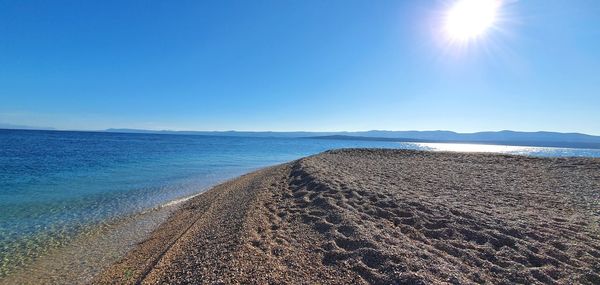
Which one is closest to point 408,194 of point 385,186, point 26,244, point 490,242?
point 385,186

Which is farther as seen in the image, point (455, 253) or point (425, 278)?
point (455, 253)

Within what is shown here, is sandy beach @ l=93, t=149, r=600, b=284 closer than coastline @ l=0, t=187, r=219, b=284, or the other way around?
sandy beach @ l=93, t=149, r=600, b=284

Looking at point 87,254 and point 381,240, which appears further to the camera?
point 87,254

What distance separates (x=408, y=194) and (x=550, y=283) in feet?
18.2

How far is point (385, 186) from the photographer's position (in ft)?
37.6

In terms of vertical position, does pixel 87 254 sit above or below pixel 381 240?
below

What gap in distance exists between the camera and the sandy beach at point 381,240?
15.7ft

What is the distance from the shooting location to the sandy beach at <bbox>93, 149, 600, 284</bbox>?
15.7 ft

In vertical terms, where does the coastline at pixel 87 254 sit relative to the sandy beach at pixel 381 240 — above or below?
below

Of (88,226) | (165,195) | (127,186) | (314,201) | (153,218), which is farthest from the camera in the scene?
(127,186)

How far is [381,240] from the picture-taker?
19.6 ft

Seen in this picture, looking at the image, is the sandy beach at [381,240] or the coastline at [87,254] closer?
the sandy beach at [381,240]

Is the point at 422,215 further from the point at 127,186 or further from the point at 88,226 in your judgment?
the point at 127,186

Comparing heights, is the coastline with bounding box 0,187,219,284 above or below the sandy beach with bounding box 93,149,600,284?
below
